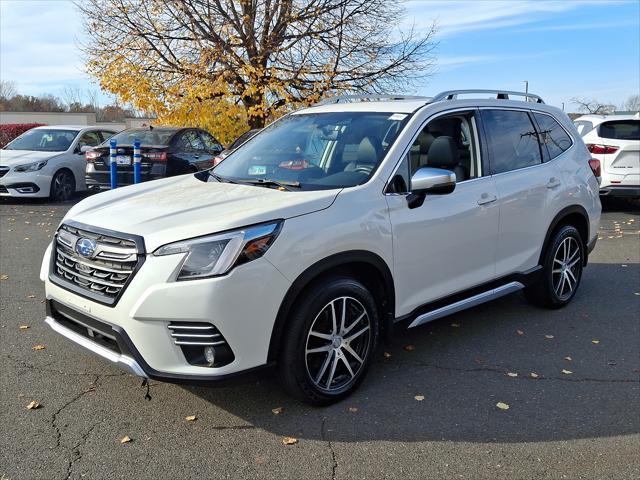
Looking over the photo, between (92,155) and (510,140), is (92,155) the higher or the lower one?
the lower one

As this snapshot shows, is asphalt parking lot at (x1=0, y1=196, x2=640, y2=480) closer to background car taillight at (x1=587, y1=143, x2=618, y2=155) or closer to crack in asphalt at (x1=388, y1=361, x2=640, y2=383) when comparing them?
crack in asphalt at (x1=388, y1=361, x2=640, y2=383)

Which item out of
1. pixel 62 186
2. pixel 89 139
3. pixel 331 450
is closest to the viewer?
pixel 331 450

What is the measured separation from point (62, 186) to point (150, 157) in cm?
276

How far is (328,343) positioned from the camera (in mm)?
3611

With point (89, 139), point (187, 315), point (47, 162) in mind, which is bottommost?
point (187, 315)

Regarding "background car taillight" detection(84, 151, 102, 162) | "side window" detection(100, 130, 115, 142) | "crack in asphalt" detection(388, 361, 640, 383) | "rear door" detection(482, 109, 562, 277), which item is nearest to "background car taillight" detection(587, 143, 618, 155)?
"rear door" detection(482, 109, 562, 277)

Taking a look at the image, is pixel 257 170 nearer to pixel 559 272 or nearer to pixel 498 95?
pixel 498 95

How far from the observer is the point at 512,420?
355 cm

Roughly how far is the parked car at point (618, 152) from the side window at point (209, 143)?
746 centimetres

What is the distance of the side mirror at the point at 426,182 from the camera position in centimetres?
386

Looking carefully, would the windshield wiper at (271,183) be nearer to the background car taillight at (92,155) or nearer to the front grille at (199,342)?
the front grille at (199,342)

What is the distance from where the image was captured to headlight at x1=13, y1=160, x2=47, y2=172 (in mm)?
11945

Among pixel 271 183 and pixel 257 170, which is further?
pixel 257 170

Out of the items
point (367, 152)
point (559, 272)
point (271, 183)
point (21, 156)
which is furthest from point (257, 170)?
point (21, 156)
